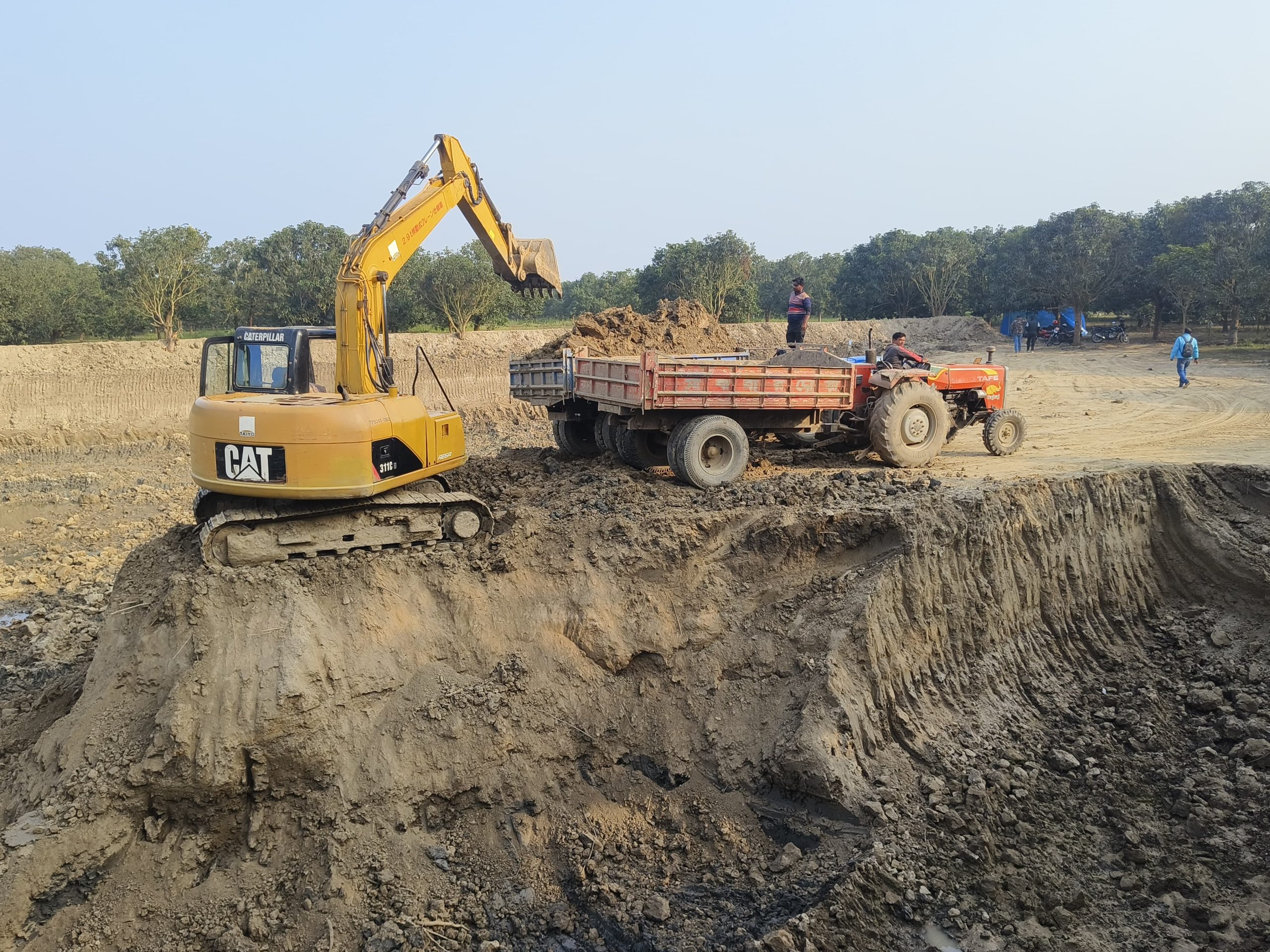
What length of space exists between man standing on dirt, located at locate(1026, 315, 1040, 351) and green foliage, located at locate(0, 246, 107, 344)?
32919 mm

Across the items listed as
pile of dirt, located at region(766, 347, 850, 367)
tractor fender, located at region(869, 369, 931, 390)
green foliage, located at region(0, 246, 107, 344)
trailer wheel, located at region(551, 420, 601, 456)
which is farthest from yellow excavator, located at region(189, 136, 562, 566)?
green foliage, located at region(0, 246, 107, 344)

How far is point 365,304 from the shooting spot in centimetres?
839

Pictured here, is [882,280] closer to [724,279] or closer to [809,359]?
[724,279]

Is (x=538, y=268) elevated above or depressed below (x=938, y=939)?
above

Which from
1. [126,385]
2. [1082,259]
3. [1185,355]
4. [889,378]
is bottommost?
[126,385]

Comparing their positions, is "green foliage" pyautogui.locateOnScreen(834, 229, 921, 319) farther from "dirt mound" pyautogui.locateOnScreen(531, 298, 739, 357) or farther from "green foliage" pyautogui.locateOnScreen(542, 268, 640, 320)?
"dirt mound" pyautogui.locateOnScreen(531, 298, 739, 357)

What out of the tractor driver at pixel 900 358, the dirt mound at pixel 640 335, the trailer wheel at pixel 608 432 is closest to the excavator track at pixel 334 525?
the trailer wheel at pixel 608 432

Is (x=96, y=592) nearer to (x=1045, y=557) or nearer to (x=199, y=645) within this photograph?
(x=199, y=645)

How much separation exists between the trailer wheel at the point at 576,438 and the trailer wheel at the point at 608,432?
364 mm

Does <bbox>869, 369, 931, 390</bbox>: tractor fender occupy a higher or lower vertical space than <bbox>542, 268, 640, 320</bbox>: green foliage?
lower

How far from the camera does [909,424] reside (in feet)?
35.7

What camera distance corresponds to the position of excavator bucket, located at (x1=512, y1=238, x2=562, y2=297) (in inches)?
441

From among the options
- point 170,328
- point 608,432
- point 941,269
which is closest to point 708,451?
point 608,432

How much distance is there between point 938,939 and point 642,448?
615 centimetres
